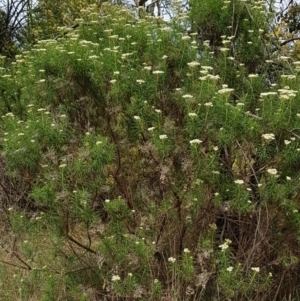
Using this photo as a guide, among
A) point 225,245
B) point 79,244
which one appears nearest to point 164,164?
point 225,245

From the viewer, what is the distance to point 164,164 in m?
3.37

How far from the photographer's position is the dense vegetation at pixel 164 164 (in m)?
3.30

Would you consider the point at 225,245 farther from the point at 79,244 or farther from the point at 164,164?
the point at 79,244

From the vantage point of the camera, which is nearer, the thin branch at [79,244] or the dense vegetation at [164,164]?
the dense vegetation at [164,164]

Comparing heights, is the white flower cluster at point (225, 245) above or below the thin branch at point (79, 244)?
above

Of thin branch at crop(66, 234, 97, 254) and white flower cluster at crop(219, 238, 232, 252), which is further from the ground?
white flower cluster at crop(219, 238, 232, 252)

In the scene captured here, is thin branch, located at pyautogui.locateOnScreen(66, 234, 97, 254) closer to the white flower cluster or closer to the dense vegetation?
the dense vegetation

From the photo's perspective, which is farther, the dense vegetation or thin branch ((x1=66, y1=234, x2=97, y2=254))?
thin branch ((x1=66, y1=234, x2=97, y2=254))

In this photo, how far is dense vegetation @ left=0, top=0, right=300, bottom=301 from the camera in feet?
10.8

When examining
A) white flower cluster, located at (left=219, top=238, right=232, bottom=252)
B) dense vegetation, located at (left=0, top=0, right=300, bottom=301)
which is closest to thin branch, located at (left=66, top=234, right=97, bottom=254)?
dense vegetation, located at (left=0, top=0, right=300, bottom=301)

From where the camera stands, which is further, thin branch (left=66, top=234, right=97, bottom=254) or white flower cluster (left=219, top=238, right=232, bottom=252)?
thin branch (left=66, top=234, right=97, bottom=254)

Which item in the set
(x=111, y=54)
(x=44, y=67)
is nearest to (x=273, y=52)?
(x=111, y=54)

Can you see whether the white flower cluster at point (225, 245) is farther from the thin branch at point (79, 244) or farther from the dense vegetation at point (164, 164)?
the thin branch at point (79, 244)

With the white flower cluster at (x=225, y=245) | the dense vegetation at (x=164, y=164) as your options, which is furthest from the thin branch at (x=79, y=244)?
the white flower cluster at (x=225, y=245)
